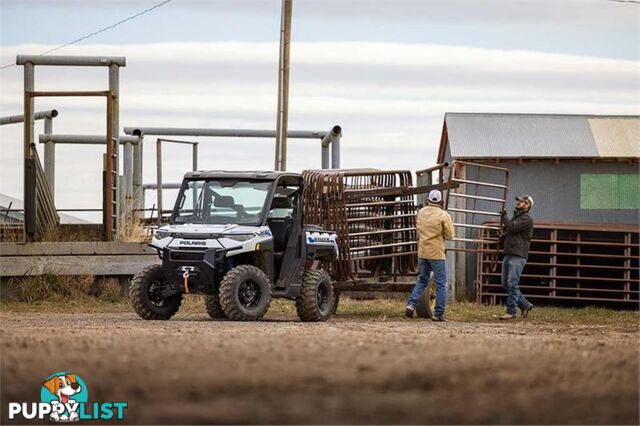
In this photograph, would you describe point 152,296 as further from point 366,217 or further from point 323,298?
point 366,217

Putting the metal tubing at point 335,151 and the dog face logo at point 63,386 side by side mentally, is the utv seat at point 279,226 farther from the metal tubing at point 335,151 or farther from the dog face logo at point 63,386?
the dog face logo at point 63,386

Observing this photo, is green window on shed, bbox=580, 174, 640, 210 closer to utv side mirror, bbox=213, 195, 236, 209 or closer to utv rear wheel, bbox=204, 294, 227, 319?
utv rear wheel, bbox=204, 294, 227, 319

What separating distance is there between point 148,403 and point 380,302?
1950 centimetres

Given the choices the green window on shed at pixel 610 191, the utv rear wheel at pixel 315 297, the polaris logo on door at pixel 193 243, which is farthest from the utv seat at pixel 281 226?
the green window on shed at pixel 610 191

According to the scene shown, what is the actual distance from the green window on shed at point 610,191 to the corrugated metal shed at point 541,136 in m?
0.61

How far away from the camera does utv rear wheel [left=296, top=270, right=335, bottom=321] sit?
2069 cm

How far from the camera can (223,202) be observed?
20562 mm

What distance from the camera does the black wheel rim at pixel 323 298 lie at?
21194mm

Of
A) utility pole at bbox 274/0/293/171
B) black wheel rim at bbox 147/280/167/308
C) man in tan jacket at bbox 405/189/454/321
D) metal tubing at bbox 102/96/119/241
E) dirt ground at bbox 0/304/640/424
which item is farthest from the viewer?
utility pole at bbox 274/0/293/171

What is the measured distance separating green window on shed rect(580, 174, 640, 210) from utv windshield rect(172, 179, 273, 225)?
16.7 m

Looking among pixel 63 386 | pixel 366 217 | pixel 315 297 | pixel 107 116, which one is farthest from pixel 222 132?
pixel 63 386

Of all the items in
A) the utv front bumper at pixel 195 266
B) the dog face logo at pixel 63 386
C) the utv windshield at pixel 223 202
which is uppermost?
the utv windshield at pixel 223 202

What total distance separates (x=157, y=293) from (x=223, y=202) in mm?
1662

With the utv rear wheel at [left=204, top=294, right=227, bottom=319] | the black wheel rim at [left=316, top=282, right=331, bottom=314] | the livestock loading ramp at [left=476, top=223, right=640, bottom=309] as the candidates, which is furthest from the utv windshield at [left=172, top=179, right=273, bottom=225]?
the livestock loading ramp at [left=476, top=223, right=640, bottom=309]
